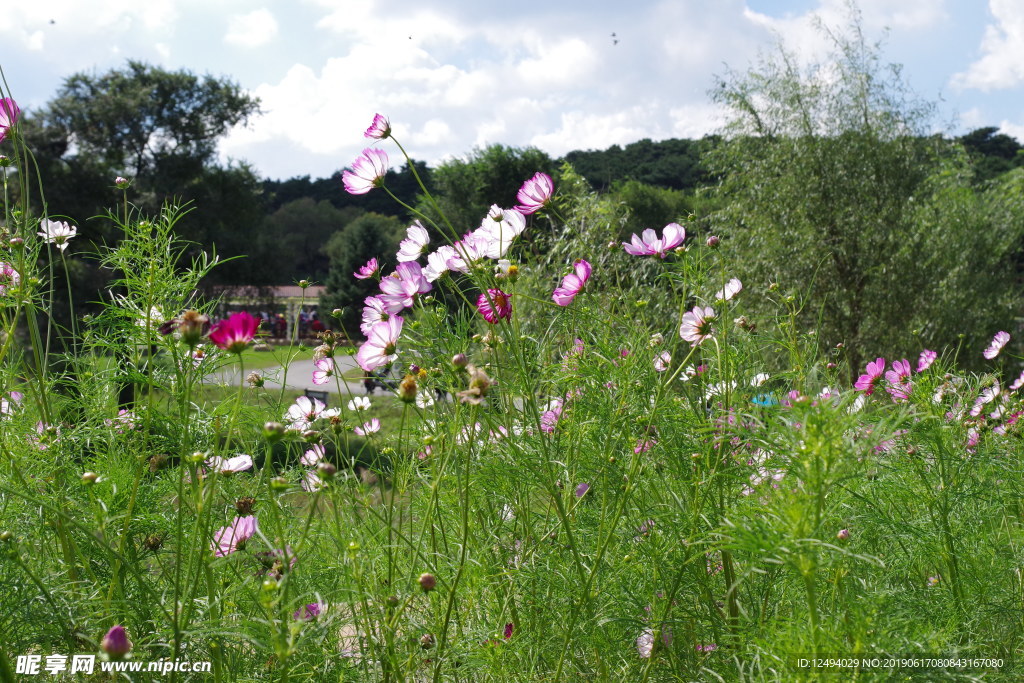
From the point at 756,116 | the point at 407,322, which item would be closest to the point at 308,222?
the point at 756,116

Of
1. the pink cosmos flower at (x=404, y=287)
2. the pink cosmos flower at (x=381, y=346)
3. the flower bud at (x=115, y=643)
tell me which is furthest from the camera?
the pink cosmos flower at (x=404, y=287)

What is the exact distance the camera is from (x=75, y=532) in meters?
1.10

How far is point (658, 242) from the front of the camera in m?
1.37

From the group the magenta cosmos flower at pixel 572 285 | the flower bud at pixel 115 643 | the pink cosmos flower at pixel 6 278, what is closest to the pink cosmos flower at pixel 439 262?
the magenta cosmos flower at pixel 572 285

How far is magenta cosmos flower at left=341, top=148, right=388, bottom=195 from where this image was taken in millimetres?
1384

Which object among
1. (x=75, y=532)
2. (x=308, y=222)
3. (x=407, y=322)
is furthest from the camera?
(x=308, y=222)

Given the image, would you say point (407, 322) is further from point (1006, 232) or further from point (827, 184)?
point (1006, 232)

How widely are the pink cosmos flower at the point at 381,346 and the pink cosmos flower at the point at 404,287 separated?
0.17 meters

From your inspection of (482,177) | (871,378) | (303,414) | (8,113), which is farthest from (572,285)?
(482,177)

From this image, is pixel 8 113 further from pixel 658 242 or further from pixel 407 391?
pixel 658 242

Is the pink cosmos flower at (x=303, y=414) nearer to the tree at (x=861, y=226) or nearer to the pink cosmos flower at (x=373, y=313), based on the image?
the pink cosmos flower at (x=373, y=313)

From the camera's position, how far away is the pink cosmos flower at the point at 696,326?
3.85 ft

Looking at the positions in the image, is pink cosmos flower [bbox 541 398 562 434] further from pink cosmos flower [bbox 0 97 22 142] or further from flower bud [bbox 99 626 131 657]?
pink cosmos flower [bbox 0 97 22 142]

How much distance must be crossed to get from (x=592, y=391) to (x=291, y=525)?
1.93ft
